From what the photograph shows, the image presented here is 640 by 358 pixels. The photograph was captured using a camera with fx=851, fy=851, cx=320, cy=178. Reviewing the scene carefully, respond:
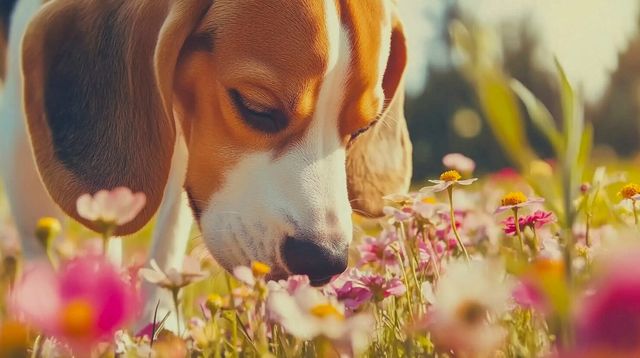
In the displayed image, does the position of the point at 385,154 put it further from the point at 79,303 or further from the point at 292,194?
the point at 79,303

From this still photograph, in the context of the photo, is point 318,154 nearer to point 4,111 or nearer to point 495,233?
point 495,233

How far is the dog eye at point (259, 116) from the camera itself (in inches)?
101

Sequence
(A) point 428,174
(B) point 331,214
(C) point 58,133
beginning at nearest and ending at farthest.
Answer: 1. (B) point 331,214
2. (C) point 58,133
3. (A) point 428,174

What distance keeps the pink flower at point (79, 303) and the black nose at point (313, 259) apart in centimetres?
116

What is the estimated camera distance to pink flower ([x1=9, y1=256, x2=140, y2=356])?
94cm

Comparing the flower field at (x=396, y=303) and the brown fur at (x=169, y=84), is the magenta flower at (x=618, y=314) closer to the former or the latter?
the flower field at (x=396, y=303)

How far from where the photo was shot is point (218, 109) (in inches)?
106

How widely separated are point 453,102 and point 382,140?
67.7 feet

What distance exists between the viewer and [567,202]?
82cm

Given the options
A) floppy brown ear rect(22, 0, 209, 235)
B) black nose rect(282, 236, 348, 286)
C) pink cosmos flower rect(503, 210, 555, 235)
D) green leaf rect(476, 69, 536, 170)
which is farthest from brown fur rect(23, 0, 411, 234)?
green leaf rect(476, 69, 536, 170)

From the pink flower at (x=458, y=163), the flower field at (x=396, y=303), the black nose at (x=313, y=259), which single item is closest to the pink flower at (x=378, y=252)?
the flower field at (x=396, y=303)

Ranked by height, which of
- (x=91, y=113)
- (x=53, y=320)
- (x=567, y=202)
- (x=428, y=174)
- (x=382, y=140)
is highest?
(x=567, y=202)

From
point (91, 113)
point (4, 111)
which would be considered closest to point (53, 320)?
point (91, 113)

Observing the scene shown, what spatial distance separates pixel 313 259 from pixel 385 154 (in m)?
1.51
